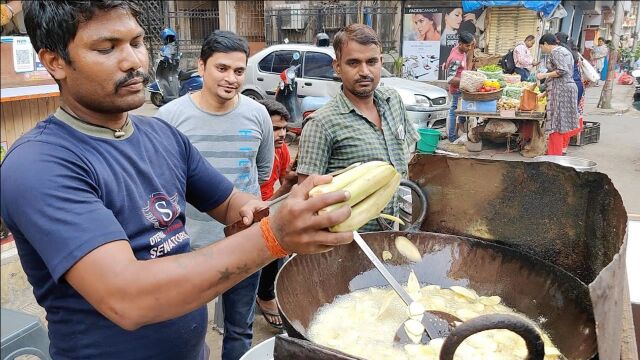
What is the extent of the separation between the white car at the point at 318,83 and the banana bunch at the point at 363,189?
780cm

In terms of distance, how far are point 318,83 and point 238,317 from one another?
762cm

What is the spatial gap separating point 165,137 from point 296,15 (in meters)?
16.1

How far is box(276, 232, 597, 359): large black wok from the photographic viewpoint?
6.08ft

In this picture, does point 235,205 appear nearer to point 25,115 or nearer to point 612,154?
point 25,115

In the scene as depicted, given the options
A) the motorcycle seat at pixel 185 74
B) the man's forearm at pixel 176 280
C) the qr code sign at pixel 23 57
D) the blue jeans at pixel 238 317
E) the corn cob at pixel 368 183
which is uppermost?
the qr code sign at pixel 23 57

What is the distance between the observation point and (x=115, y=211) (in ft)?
4.35

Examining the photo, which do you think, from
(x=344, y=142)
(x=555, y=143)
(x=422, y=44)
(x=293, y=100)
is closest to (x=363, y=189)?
(x=344, y=142)

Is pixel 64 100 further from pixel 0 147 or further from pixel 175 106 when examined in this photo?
pixel 0 147

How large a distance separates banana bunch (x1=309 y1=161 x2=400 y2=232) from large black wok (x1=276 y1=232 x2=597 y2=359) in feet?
1.92

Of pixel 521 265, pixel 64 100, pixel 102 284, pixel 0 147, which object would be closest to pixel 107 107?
pixel 64 100

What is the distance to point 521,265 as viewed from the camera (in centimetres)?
212

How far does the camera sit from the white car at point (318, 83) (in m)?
9.50

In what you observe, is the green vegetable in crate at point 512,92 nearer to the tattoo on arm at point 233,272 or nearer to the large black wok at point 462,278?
the large black wok at point 462,278

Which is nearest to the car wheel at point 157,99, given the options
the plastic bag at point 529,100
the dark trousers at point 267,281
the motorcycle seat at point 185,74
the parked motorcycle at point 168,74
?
the parked motorcycle at point 168,74
